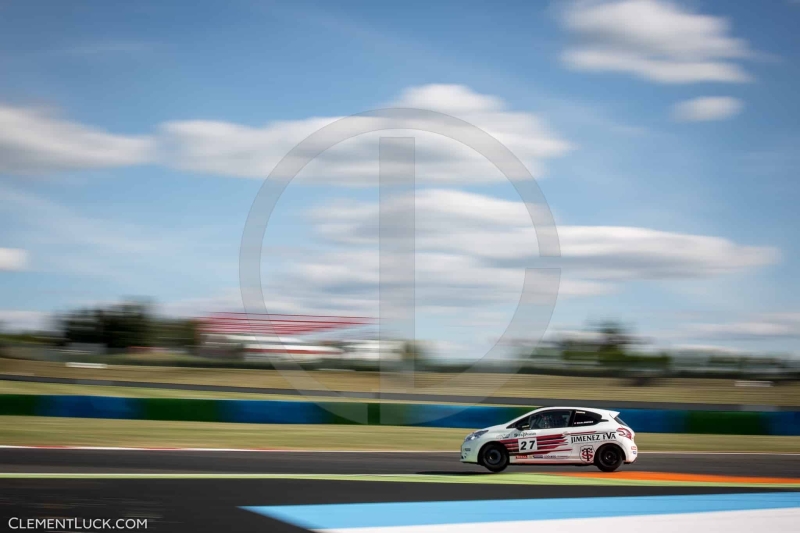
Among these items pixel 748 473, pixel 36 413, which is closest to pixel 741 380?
pixel 748 473

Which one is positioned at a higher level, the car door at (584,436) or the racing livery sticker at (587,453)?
the car door at (584,436)

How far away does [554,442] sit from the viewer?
14.4 m

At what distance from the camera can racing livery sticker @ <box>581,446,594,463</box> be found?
1450cm

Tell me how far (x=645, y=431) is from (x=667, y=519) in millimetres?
14033

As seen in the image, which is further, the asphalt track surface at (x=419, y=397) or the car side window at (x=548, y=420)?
the asphalt track surface at (x=419, y=397)

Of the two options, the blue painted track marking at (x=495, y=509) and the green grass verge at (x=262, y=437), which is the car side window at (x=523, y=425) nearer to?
the blue painted track marking at (x=495, y=509)

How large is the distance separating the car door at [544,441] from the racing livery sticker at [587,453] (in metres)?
0.26

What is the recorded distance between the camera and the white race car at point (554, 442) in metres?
14.4

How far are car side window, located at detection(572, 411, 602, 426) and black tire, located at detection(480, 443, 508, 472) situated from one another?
4.44 feet

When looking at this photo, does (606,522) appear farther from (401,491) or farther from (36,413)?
(36,413)

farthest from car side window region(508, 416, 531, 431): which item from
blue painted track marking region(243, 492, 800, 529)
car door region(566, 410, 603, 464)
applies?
blue painted track marking region(243, 492, 800, 529)

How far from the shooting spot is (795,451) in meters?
22.5

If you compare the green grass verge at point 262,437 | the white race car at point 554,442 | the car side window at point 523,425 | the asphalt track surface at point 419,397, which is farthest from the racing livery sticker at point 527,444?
the asphalt track surface at point 419,397

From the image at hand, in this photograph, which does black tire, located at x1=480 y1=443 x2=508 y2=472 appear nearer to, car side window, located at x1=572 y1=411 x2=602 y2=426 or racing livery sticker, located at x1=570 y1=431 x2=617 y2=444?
racing livery sticker, located at x1=570 y1=431 x2=617 y2=444
